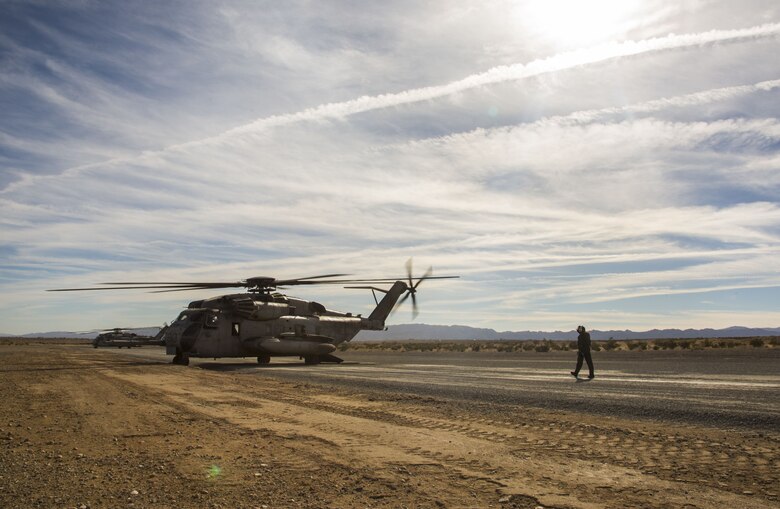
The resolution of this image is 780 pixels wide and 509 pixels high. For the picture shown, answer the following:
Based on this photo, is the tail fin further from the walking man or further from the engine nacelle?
the walking man

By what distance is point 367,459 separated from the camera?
7535 mm

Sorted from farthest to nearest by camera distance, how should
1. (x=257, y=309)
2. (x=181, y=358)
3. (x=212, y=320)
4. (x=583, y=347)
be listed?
(x=257, y=309) → (x=181, y=358) → (x=212, y=320) → (x=583, y=347)

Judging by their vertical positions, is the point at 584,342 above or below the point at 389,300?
below

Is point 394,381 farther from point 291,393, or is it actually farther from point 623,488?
point 623,488

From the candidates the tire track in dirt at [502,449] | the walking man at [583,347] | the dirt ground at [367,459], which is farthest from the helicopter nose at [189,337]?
the walking man at [583,347]

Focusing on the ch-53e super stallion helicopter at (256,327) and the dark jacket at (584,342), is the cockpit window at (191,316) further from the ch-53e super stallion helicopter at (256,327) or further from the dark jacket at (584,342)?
the dark jacket at (584,342)

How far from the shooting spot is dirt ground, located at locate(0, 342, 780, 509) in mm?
5797

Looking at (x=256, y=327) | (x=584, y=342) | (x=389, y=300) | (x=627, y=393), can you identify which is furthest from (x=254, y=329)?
(x=627, y=393)

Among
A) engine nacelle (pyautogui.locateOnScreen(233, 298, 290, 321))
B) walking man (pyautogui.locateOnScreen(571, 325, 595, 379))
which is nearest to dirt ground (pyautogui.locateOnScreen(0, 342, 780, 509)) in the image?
walking man (pyautogui.locateOnScreen(571, 325, 595, 379))

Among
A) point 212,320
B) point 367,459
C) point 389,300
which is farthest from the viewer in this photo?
point 389,300

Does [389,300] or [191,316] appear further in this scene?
[389,300]

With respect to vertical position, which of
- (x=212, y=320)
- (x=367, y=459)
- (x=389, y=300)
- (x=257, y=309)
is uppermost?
(x=389, y=300)

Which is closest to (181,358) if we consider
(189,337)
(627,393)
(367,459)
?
(189,337)

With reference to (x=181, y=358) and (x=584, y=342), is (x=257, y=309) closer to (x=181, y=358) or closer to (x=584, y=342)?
(x=181, y=358)
